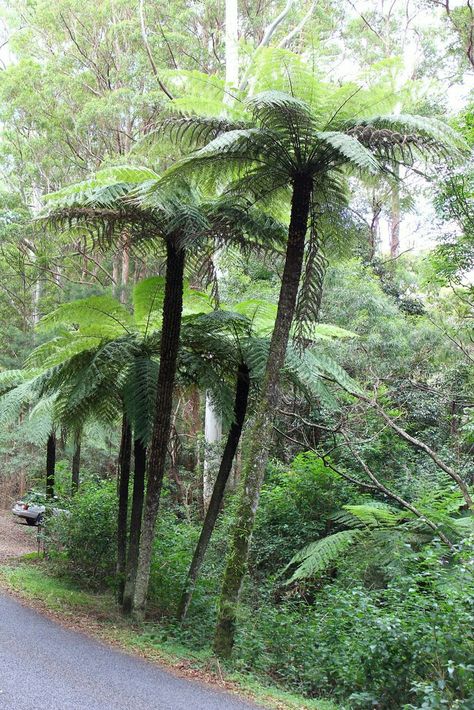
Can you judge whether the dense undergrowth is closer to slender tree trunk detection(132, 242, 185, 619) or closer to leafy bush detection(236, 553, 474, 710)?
leafy bush detection(236, 553, 474, 710)

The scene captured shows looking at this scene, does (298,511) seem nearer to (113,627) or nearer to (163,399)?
(113,627)

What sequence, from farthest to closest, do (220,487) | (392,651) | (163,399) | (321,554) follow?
(321,554) → (220,487) → (163,399) → (392,651)

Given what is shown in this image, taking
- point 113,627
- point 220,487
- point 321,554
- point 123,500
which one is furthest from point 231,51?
point 113,627

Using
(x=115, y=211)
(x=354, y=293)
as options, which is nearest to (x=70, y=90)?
(x=354, y=293)

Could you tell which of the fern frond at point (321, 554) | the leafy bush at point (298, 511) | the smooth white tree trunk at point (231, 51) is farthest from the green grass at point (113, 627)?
the smooth white tree trunk at point (231, 51)

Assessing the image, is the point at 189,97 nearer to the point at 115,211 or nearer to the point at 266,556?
the point at 115,211

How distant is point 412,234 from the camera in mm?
22547

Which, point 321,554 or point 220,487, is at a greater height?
point 220,487

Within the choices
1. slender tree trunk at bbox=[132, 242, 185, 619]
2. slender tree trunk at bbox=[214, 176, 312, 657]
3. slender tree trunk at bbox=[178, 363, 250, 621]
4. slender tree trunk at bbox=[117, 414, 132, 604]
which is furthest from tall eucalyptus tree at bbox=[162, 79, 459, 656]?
slender tree trunk at bbox=[117, 414, 132, 604]

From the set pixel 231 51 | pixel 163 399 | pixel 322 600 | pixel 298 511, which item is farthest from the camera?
pixel 231 51

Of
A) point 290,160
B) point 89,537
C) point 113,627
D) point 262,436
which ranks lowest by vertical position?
point 113,627

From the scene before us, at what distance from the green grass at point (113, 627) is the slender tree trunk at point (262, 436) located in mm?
342

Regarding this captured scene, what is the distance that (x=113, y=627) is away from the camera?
6496 mm

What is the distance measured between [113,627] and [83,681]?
1962 mm
